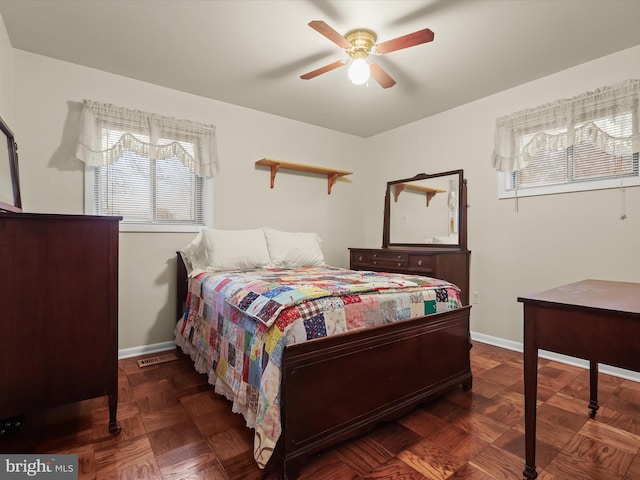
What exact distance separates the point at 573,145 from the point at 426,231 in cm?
143

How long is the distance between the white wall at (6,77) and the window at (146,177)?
43cm

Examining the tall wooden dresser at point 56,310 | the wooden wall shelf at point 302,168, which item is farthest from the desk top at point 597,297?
the wooden wall shelf at point 302,168

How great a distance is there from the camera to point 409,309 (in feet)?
5.90

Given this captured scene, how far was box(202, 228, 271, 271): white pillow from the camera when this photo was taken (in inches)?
103

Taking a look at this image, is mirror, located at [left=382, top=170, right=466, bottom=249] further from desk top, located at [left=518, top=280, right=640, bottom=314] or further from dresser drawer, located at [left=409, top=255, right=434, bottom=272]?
desk top, located at [left=518, top=280, right=640, bottom=314]

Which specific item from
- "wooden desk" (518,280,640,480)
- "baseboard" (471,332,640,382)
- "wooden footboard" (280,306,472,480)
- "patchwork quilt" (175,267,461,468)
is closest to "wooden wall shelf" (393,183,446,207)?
"baseboard" (471,332,640,382)

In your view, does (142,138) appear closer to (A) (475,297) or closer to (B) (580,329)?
(B) (580,329)

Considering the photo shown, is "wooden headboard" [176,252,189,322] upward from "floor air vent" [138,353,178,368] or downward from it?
upward

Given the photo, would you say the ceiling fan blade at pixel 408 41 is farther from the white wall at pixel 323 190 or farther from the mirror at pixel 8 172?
the mirror at pixel 8 172

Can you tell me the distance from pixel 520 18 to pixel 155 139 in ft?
9.23

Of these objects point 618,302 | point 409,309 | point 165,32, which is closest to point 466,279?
point 409,309

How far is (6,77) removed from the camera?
217 centimetres

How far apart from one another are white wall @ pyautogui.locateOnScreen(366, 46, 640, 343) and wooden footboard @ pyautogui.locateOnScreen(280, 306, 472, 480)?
1255 mm

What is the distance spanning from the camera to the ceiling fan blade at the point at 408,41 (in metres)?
1.72
